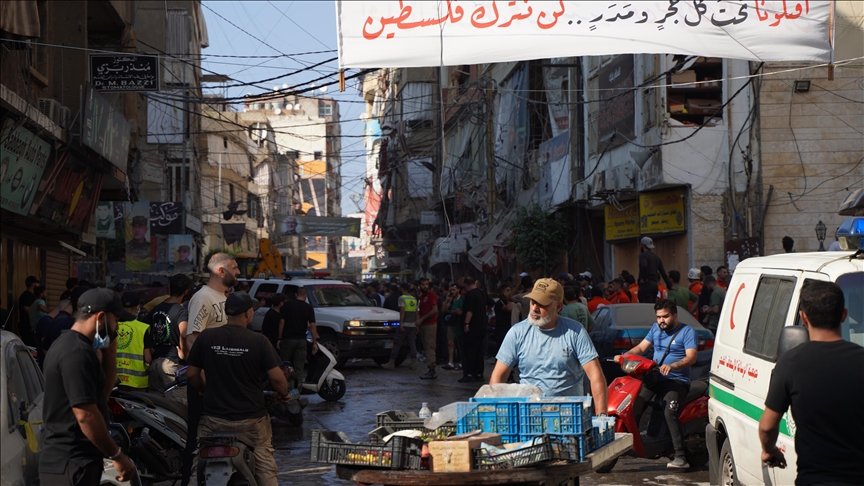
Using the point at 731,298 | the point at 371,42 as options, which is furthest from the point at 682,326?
the point at 371,42

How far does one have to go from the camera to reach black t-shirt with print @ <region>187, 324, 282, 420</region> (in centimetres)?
668

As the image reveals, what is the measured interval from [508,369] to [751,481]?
1.75 metres

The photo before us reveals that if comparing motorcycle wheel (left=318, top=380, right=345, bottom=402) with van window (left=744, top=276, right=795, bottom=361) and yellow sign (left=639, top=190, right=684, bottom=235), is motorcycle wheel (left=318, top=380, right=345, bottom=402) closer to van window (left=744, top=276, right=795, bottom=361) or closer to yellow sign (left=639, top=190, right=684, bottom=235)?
yellow sign (left=639, top=190, right=684, bottom=235)

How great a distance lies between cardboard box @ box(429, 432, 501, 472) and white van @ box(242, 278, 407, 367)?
50.6ft

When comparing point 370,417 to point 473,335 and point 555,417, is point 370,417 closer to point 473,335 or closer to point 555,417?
point 473,335

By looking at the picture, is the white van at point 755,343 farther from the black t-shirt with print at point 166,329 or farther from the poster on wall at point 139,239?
the poster on wall at point 139,239

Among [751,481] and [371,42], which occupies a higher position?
[371,42]

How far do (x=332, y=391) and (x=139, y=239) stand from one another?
2200cm

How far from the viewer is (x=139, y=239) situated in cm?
3541

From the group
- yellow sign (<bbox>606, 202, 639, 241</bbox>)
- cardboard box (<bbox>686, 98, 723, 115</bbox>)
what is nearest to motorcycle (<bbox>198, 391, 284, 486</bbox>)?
cardboard box (<bbox>686, 98, 723, 115</bbox>)

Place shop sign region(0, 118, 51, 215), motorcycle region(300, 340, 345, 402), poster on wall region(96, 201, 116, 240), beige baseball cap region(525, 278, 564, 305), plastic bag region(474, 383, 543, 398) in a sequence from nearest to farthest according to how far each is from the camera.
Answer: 1. plastic bag region(474, 383, 543, 398)
2. beige baseball cap region(525, 278, 564, 305)
3. shop sign region(0, 118, 51, 215)
4. motorcycle region(300, 340, 345, 402)
5. poster on wall region(96, 201, 116, 240)

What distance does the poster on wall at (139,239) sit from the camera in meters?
35.1

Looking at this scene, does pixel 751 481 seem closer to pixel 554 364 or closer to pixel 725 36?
pixel 554 364

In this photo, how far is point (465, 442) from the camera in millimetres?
4539
